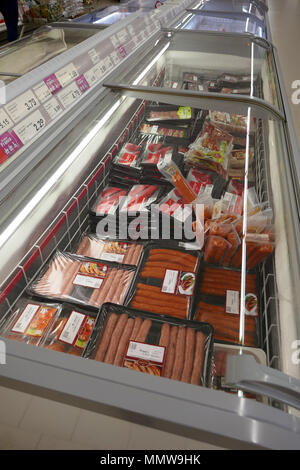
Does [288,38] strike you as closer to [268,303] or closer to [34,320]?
[268,303]

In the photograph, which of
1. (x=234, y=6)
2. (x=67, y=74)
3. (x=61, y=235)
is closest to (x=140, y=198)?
(x=61, y=235)

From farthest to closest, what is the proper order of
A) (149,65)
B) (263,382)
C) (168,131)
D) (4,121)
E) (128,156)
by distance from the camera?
(168,131), (128,156), (149,65), (4,121), (263,382)

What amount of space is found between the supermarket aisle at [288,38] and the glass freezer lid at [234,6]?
1152 mm

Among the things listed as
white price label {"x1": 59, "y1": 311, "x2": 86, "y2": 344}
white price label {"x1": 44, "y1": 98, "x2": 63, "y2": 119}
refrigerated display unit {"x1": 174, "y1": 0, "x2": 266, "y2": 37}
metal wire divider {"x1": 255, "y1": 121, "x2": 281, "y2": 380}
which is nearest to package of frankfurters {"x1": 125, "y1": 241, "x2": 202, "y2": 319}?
white price label {"x1": 59, "y1": 311, "x2": 86, "y2": 344}

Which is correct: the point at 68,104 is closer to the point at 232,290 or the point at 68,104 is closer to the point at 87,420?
the point at 232,290

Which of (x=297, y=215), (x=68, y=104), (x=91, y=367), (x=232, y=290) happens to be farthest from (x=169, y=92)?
(x=91, y=367)

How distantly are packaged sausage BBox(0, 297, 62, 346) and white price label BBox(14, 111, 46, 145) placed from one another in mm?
720

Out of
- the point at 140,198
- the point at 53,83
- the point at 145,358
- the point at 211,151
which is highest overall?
the point at 211,151

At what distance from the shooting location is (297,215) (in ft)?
3.94

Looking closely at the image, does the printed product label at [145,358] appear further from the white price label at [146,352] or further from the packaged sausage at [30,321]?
the packaged sausage at [30,321]

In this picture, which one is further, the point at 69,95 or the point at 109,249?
the point at 109,249

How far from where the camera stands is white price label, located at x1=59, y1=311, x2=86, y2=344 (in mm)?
1372

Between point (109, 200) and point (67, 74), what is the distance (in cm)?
72

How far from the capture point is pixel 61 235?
1684 millimetres
